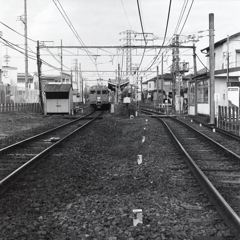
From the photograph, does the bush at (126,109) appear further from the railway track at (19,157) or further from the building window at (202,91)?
the railway track at (19,157)

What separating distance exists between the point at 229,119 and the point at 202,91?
14073 millimetres

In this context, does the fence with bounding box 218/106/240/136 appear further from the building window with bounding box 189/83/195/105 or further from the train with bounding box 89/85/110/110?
the train with bounding box 89/85/110/110

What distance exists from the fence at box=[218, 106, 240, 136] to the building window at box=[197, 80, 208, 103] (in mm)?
9670

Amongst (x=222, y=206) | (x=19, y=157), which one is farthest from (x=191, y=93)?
(x=222, y=206)

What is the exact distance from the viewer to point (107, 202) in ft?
19.5

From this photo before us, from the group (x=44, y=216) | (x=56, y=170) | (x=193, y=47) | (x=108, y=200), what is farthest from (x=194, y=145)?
(x=193, y=47)

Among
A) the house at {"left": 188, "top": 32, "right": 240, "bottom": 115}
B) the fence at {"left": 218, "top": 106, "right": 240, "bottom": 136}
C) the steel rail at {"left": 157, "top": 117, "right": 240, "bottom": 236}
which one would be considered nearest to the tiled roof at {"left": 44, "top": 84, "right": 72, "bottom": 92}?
the house at {"left": 188, "top": 32, "right": 240, "bottom": 115}

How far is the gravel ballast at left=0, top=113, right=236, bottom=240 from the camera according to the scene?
15.1ft

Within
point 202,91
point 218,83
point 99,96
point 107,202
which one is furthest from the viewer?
point 99,96

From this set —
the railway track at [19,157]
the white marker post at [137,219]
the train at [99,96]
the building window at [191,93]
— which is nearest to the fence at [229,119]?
the railway track at [19,157]

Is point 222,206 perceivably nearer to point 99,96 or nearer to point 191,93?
point 191,93

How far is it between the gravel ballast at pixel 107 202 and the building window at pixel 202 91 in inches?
850

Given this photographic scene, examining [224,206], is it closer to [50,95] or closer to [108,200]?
[108,200]

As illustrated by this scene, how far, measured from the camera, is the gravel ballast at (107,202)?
181 inches
